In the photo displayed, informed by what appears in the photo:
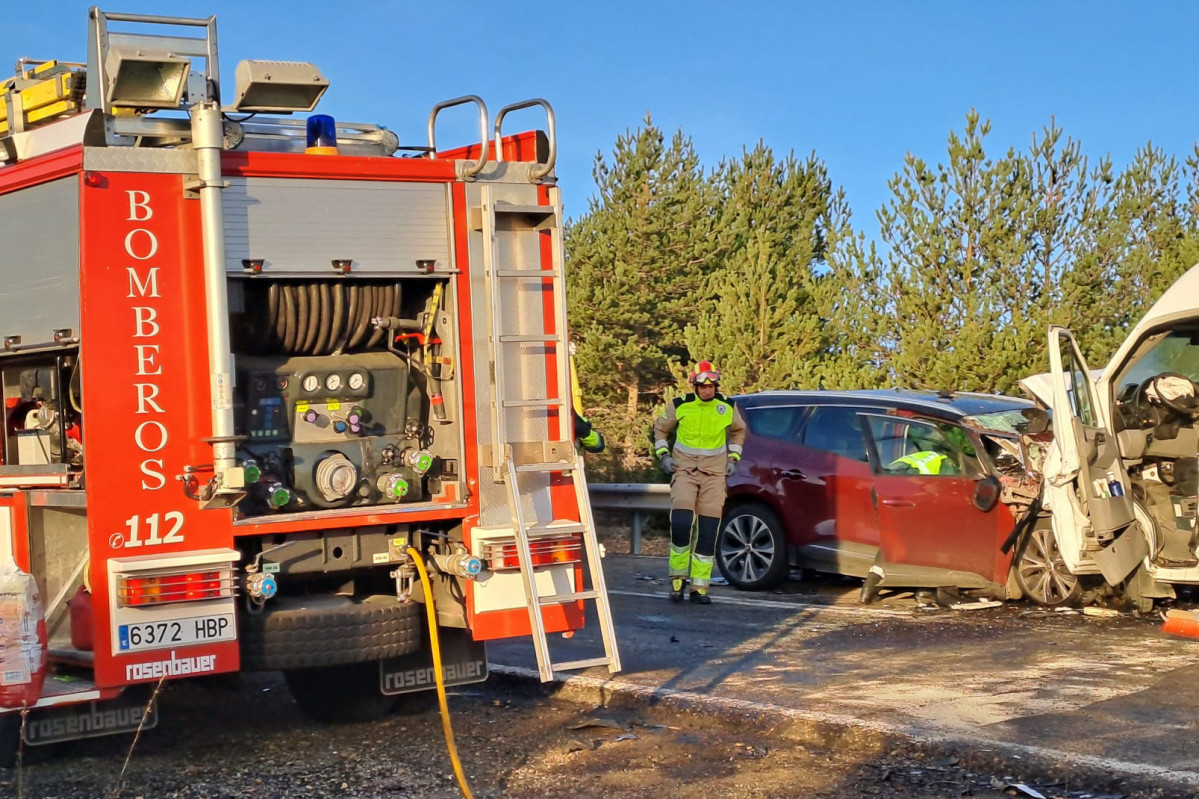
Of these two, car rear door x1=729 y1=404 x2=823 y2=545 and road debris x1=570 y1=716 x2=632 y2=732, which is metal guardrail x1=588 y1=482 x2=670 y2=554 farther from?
road debris x1=570 y1=716 x2=632 y2=732

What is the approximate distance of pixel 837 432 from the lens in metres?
11.8

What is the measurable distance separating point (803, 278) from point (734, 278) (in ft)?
5.40

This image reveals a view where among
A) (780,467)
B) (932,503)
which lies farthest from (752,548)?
(932,503)

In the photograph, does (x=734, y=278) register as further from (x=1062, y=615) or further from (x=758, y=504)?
(x=1062, y=615)

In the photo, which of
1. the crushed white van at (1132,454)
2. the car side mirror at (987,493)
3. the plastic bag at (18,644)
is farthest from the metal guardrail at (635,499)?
the plastic bag at (18,644)

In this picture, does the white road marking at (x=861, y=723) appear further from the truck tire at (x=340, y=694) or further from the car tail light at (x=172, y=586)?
the car tail light at (x=172, y=586)

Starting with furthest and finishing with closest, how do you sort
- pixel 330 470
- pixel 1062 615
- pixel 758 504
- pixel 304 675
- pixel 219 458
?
pixel 758 504 < pixel 1062 615 < pixel 304 675 < pixel 330 470 < pixel 219 458

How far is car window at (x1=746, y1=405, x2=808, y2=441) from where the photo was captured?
1222 centimetres

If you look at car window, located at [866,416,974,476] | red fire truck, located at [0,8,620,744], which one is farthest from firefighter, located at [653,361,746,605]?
red fire truck, located at [0,8,620,744]

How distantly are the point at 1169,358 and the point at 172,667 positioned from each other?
6.75 m

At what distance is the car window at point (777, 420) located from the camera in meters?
12.2

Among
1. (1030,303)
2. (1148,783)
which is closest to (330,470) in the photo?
(1148,783)

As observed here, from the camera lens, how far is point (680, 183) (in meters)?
37.1

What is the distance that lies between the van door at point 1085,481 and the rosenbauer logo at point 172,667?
5563 mm
